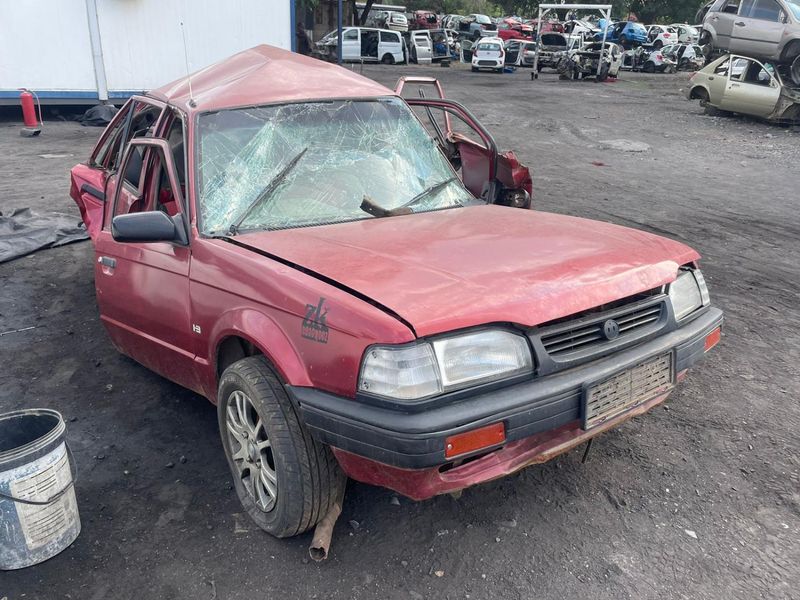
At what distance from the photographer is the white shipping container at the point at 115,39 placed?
553 inches

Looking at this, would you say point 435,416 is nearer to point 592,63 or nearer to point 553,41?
point 592,63

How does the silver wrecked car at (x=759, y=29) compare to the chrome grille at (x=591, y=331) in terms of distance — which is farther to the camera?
the silver wrecked car at (x=759, y=29)

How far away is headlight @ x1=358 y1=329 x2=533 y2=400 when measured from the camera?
2.19 meters

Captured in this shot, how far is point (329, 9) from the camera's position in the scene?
37.7 meters

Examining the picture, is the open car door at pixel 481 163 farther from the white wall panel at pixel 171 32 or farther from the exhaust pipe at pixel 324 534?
the white wall panel at pixel 171 32

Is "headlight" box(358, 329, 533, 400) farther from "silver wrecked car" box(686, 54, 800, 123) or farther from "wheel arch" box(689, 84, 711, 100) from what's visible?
"wheel arch" box(689, 84, 711, 100)

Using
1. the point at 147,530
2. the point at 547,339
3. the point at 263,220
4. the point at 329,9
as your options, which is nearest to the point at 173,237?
the point at 263,220

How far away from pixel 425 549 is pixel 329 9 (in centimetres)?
3943

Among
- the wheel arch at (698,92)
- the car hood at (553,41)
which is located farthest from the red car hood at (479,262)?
the car hood at (553,41)

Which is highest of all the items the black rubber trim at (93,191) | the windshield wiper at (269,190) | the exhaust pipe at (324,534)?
the windshield wiper at (269,190)

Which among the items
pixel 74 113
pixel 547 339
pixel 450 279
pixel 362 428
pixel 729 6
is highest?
pixel 729 6

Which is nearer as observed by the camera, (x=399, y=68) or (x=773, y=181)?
(x=773, y=181)

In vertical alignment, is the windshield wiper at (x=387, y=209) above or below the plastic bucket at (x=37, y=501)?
above

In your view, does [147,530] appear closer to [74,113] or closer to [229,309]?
[229,309]
